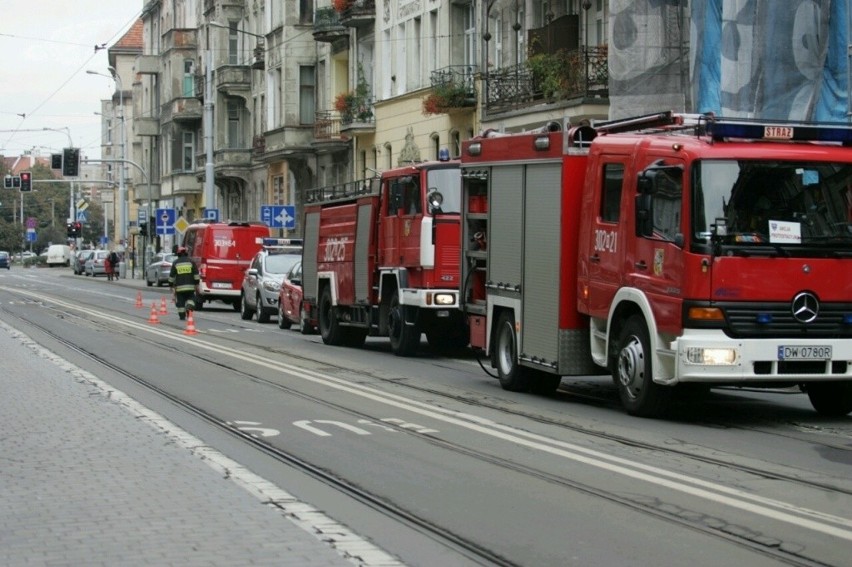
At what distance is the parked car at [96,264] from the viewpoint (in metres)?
96.2

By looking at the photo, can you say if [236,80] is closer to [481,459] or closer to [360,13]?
[360,13]

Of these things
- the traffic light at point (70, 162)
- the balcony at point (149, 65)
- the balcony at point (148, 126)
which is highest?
the balcony at point (149, 65)

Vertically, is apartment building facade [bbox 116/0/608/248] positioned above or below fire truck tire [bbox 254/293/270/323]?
above

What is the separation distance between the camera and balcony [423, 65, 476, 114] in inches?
1650

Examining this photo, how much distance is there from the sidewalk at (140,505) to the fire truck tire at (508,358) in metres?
4.39

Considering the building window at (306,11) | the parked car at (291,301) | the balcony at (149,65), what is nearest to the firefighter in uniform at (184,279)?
the parked car at (291,301)

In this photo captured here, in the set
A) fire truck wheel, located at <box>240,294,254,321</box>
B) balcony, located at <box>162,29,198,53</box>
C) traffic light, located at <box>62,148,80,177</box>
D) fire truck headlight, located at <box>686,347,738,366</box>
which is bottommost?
fire truck wheel, located at <box>240,294,254,321</box>

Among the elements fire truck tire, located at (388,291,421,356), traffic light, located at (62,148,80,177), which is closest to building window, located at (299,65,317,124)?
Result: traffic light, located at (62,148,80,177)

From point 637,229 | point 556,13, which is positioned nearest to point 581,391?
point 637,229

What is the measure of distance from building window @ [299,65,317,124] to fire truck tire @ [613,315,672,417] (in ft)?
156

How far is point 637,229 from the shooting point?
14.5 m

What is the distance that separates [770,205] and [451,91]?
Result: 1125 inches

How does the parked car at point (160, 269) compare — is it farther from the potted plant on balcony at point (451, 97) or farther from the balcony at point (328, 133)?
the potted plant on balcony at point (451, 97)

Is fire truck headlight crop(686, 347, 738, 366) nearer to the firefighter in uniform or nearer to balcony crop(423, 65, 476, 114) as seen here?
the firefighter in uniform
